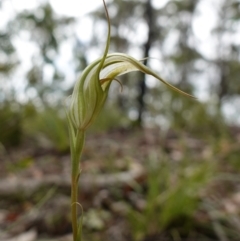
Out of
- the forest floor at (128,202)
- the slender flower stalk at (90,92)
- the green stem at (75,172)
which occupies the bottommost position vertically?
the forest floor at (128,202)

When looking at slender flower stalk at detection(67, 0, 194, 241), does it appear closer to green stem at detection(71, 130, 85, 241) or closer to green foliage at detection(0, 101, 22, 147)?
green stem at detection(71, 130, 85, 241)

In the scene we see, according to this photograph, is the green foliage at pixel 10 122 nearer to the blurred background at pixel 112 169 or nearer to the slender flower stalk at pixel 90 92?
the blurred background at pixel 112 169

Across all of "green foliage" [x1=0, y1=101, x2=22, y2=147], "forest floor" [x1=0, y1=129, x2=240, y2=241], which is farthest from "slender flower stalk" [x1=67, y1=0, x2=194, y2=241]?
"green foliage" [x1=0, y1=101, x2=22, y2=147]

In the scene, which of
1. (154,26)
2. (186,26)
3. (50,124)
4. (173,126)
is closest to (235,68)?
(186,26)

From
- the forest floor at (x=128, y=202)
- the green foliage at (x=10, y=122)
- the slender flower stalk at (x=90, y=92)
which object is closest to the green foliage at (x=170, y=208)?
the forest floor at (x=128, y=202)

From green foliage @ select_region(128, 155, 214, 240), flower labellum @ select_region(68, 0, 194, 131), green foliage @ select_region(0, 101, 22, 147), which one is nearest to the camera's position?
flower labellum @ select_region(68, 0, 194, 131)

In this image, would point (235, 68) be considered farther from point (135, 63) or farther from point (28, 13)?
point (135, 63)

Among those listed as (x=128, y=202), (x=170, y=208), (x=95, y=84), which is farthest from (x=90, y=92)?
(x=128, y=202)
